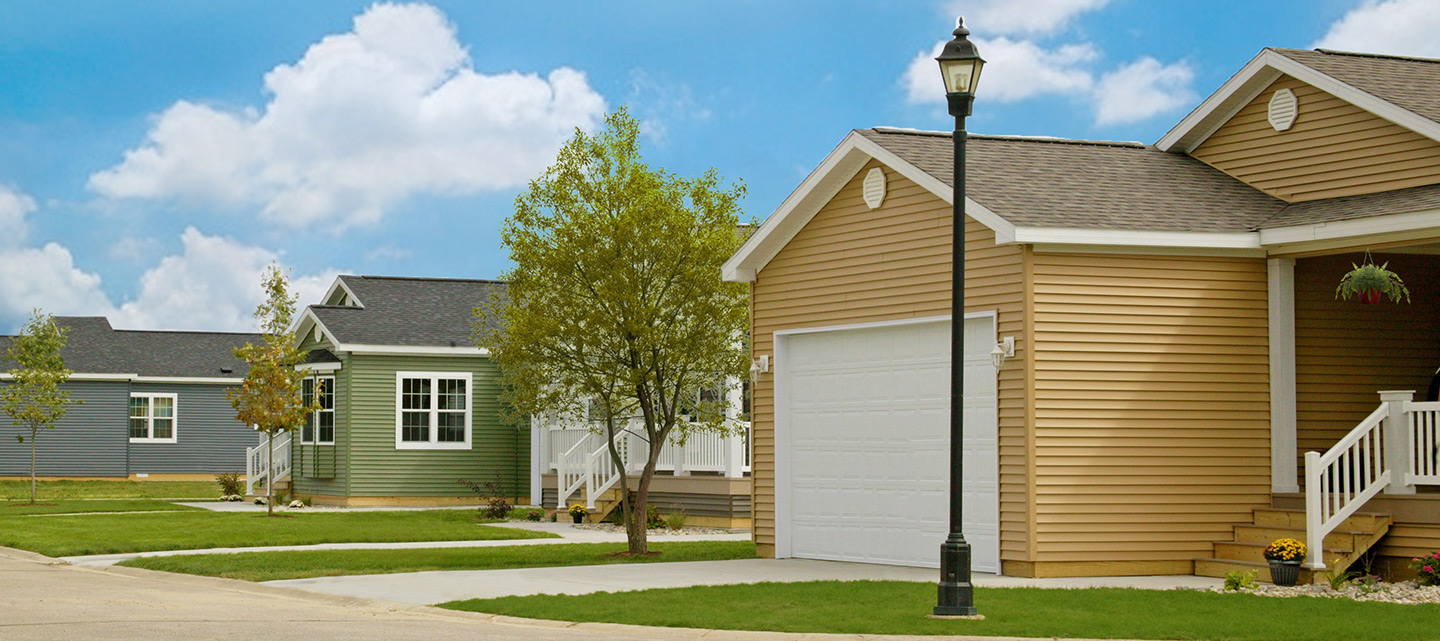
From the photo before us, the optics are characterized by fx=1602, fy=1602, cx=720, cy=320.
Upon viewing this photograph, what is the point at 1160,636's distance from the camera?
11336mm

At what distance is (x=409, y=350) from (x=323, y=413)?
2.64 m

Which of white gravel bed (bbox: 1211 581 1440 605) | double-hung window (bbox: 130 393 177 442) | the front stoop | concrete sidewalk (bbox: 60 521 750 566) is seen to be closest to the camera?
white gravel bed (bbox: 1211 581 1440 605)

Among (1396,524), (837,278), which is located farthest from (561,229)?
(1396,524)

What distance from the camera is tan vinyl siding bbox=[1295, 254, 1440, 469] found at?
1706 cm

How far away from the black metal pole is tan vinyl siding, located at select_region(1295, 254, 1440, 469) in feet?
19.4

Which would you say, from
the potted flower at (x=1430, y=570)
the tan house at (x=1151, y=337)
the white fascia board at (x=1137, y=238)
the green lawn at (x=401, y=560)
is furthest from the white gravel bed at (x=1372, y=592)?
the green lawn at (x=401, y=560)

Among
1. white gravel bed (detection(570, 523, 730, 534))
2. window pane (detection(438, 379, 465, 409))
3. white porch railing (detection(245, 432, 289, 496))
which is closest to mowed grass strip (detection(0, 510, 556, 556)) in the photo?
white gravel bed (detection(570, 523, 730, 534))

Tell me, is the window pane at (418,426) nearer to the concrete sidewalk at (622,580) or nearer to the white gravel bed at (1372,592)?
the concrete sidewalk at (622,580)

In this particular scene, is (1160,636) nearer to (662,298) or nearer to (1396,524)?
(1396,524)

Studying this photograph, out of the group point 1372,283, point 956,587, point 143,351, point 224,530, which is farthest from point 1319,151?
point 143,351

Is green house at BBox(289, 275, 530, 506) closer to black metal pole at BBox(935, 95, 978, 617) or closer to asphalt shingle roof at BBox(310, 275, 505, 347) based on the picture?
asphalt shingle roof at BBox(310, 275, 505, 347)

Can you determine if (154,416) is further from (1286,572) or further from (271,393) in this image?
(1286,572)

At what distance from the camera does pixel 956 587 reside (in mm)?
12430

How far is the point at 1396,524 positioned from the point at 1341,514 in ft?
2.18
